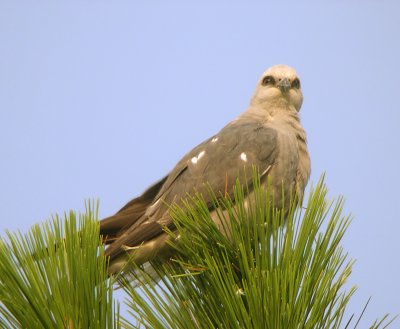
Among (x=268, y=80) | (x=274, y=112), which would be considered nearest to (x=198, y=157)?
(x=274, y=112)

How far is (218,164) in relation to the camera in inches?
168

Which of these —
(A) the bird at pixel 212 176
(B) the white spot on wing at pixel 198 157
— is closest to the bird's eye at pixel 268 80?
(A) the bird at pixel 212 176

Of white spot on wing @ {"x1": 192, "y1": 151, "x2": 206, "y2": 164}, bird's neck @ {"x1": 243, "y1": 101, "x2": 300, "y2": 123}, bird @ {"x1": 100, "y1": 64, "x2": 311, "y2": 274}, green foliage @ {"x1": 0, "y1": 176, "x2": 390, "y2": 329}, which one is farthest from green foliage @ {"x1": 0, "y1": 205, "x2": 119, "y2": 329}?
bird's neck @ {"x1": 243, "y1": 101, "x2": 300, "y2": 123}

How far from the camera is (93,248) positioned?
2.51 meters

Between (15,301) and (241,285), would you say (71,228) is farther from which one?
(241,285)

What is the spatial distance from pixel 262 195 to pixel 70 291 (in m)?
0.93

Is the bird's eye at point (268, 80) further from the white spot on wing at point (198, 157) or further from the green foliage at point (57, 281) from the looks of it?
the green foliage at point (57, 281)

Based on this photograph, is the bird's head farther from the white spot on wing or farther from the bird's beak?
the white spot on wing

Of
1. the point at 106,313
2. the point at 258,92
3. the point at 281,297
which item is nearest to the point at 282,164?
the point at 258,92

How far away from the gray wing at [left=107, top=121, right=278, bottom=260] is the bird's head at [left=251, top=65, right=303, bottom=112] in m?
0.76

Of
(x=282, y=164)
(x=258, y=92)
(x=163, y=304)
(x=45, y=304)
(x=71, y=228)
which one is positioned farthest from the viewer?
(x=258, y=92)

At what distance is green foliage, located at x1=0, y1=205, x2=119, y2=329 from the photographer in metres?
2.36

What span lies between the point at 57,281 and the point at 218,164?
2.00m

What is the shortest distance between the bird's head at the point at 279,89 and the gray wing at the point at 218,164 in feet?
2.50
